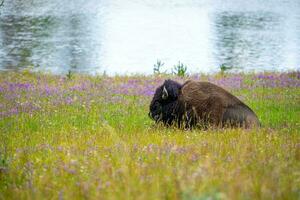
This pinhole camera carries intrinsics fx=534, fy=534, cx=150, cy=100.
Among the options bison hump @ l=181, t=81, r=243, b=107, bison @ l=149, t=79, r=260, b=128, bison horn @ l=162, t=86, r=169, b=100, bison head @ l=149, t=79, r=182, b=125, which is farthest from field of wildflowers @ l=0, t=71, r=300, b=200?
bison hump @ l=181, t=81, r=243, b=107

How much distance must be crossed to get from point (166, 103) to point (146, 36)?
125ft

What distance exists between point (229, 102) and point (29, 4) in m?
65.2

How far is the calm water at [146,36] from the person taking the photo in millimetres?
34438

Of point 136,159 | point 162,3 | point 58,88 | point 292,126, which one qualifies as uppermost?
point 136,159

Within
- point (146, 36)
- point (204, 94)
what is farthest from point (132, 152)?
point (146, 36)

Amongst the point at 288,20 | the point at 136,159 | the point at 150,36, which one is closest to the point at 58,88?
the point at 136,159

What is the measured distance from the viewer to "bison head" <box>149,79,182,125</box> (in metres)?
10.1

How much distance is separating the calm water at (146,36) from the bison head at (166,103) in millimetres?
17071

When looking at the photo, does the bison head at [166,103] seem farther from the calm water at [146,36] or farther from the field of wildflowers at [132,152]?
the calm water at [146,36]

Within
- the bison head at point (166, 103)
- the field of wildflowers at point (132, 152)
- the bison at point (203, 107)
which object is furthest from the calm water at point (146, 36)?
the bison at point (203, 107)

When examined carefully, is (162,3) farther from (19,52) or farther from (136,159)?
(136,159)

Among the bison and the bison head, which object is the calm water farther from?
the bison

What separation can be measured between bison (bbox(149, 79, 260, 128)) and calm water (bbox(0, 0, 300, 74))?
56.6 ft

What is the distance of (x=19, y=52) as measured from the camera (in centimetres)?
3753
